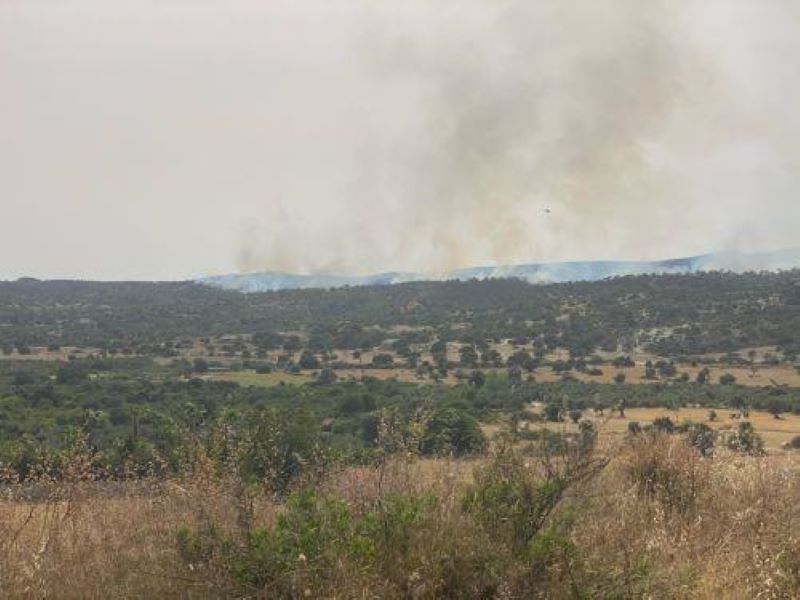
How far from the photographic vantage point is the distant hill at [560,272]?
10888 cm

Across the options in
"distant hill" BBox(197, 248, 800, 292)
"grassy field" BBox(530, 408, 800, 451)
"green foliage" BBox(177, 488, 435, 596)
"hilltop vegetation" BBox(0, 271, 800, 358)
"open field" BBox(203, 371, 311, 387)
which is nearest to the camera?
"green foliage" BBox(177, 488, 435, 596)

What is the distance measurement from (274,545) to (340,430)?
20.2 meters

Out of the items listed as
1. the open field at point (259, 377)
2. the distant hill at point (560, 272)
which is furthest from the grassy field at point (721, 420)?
the distant hill at point (560, 272)

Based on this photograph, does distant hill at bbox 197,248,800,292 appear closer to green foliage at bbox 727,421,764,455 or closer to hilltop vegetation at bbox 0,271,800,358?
hilltop vegetation at bbox 0,271,800,358

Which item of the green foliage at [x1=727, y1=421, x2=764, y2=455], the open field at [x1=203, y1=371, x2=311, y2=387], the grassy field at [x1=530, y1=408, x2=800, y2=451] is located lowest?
the open field at [x1=203, y1=371, x2=311, y2=387]

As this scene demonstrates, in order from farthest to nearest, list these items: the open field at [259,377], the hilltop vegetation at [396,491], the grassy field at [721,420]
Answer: the open field at [259,377] < the grassy field at [721,420] < the hilltop vegetation at [396,491]

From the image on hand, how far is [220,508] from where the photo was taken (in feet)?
18.6

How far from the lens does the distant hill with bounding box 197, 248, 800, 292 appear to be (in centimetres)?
10888

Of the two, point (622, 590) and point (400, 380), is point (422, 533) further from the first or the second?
point (400, 380)

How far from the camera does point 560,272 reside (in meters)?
127

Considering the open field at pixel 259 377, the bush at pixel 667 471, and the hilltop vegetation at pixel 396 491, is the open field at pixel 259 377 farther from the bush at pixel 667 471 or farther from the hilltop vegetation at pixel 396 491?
the bush at pixel 667 471

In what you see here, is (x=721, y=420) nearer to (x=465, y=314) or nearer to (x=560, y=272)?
(x=465, y=314)

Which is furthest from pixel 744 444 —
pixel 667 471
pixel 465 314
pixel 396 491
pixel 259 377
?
pixel 465 314

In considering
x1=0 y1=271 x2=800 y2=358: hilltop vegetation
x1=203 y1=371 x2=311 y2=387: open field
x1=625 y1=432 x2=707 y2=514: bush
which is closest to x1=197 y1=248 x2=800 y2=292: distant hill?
x1=0 y1=271 x2=800 y2=358: hilltop vegetation
